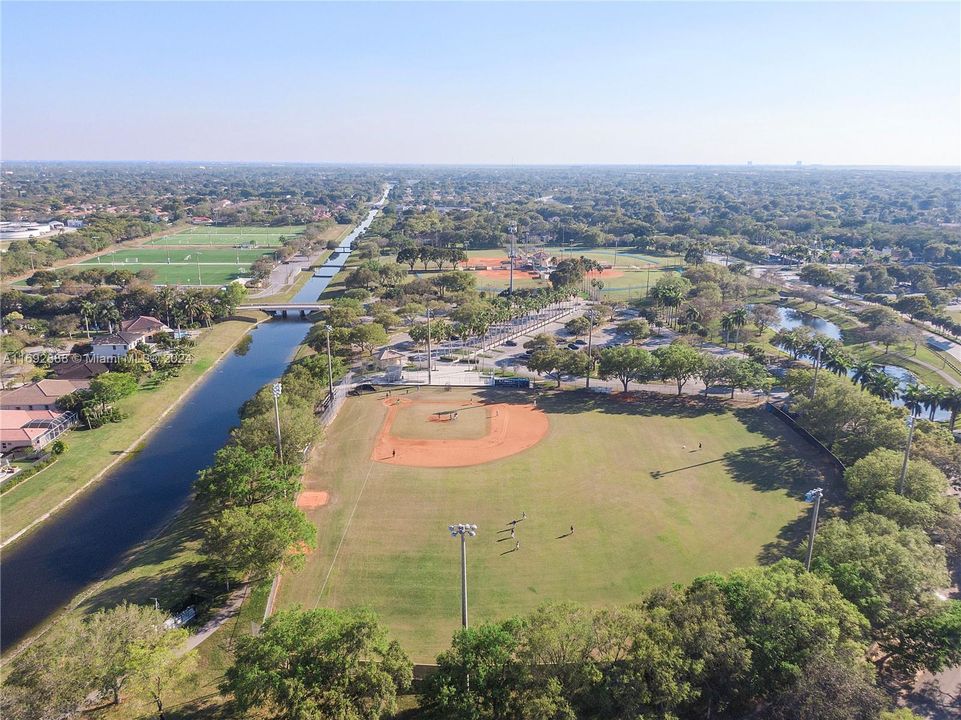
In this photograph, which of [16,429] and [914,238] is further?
[914,238]

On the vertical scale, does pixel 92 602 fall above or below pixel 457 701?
below

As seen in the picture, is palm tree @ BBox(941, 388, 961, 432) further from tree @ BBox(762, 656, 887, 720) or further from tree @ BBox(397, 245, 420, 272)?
tree @ BBox(397, 245, 420, 272)

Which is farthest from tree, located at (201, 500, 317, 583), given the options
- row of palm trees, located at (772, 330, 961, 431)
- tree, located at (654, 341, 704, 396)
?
row of palm trees, located at (772, 330, 961, 431)

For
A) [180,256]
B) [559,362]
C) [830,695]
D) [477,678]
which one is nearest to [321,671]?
[477,678]

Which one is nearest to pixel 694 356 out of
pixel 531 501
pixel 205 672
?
pixel 531 501

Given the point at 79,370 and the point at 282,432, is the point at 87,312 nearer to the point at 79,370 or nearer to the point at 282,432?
the point at 79,370

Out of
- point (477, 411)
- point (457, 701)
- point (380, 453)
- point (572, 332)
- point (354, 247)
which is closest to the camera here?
point (457, 701)

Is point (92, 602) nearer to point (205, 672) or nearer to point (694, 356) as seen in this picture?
point (205, 672)
